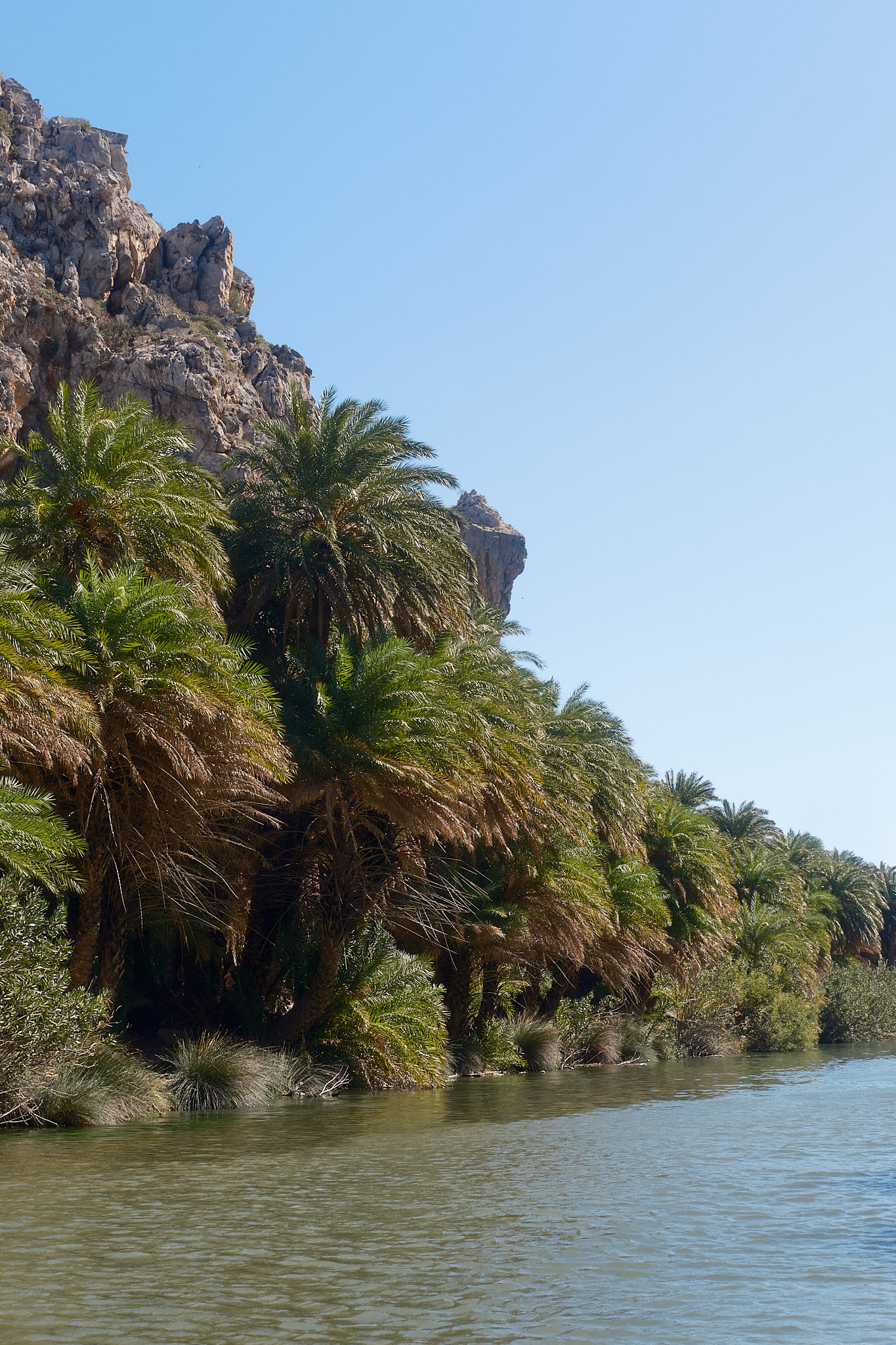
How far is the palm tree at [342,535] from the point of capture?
22391 mm

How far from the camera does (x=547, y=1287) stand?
587 cm

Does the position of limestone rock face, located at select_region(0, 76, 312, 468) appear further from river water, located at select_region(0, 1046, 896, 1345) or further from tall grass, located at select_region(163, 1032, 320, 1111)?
river water, located at select_region(0, 1046, 896, 1345)

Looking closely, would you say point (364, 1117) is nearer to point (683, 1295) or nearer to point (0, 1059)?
point (0, 1059)

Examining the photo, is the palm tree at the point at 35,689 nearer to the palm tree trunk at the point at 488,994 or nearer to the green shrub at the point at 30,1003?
the green shrub at the point at 30,1003

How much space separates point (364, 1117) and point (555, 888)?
11.6 metres

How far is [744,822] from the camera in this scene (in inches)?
2188

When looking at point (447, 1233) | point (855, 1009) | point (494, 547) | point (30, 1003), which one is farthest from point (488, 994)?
point (494, 547)

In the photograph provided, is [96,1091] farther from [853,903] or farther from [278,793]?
[853,903]

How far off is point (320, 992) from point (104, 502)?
9412 mm

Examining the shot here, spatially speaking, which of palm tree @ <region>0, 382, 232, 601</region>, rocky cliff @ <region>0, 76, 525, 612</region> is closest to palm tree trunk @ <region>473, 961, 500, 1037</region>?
palm tree @ <region>0, 382, 232, 601</region>

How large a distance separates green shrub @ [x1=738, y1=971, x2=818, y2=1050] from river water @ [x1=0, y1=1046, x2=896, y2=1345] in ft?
86.4

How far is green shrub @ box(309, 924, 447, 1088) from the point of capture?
20.4m

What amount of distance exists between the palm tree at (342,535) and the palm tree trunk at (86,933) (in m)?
7.61

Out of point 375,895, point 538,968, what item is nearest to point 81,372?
point 538,968
